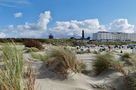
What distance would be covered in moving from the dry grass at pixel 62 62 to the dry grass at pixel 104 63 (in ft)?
2.86

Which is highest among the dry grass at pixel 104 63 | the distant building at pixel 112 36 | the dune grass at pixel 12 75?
the dune grass at pixel 12 75

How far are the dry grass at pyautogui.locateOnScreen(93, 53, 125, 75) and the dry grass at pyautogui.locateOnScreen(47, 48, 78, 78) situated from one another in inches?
34.4

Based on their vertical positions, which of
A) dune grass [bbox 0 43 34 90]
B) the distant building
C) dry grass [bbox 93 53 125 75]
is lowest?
the distant building

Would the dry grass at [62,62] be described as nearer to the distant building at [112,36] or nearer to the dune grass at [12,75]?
the dune grass at [12,75]

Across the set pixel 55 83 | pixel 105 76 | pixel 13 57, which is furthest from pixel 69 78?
pixel 13 57

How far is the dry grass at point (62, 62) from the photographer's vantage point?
908cm

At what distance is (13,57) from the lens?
4516mm

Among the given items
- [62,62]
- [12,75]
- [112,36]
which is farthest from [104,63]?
[112,36]

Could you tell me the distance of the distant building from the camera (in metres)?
82.5

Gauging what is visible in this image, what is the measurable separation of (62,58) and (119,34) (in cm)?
7901

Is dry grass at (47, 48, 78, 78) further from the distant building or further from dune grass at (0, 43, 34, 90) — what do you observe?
the distant building

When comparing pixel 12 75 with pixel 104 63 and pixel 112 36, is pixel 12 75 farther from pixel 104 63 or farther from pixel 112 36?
pixel 112 36

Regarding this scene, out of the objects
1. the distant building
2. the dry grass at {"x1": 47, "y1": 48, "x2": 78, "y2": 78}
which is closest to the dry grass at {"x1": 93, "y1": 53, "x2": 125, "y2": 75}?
the dry grass at {"x1": 47, "y1": 48, "x2": 78, "y2": 78}

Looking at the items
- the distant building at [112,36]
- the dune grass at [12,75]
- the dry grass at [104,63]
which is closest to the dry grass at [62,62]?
the dry grass at [104,63]
